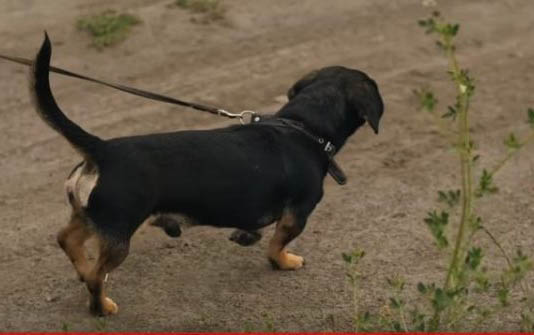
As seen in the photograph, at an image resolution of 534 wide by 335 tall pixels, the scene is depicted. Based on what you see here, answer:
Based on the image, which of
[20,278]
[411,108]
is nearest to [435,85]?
[411,108]

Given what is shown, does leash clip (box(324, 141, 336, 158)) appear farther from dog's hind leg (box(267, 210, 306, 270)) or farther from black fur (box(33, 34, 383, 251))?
dog's hind leg (box(267, 210, 306, 270))

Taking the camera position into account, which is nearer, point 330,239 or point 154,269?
point 154,269

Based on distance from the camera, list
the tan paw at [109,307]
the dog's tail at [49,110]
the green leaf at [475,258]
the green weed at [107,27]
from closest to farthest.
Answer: the green leaf at [475,258] < the dog's tail at [49,110] < the tan paw at [109,307] < the green weed at [107,27]

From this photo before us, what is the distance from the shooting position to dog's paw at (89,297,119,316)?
5242 millimetres

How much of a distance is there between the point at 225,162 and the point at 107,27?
418 centimetres

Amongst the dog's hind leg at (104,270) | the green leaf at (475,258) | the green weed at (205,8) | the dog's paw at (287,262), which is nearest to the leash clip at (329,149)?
the dog's paw at (287,262)

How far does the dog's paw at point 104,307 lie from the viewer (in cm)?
524

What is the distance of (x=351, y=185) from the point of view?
693cm

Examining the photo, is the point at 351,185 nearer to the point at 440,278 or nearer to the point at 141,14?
the point at 440,278

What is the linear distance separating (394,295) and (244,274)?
94 cm

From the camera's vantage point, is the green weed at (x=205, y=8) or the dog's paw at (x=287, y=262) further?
the green weed at (x=205, y=8)

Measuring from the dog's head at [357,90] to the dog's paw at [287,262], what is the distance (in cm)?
98

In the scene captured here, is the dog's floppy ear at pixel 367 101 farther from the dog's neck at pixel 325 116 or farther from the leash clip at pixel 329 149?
the leash clip at pixel 329 149

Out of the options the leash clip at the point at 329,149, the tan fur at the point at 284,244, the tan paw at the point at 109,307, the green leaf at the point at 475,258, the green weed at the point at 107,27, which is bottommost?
the green weed at the point at 107,27
